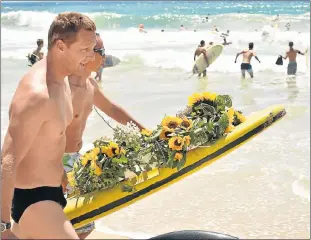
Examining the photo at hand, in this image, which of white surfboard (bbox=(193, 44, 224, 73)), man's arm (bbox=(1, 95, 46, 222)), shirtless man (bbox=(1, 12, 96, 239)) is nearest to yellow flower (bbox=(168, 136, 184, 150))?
shirtless man (bbox=(1, 12, 96, 239))

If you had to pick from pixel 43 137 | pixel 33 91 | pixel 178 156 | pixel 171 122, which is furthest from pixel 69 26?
pixel 178 156

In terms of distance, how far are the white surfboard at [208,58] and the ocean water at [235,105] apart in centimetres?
37

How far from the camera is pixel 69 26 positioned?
2303mm

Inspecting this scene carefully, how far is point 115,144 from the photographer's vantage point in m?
2.94

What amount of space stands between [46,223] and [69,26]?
77cm

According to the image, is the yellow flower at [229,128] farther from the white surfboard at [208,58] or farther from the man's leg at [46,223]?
the white surfboard at [208,58]

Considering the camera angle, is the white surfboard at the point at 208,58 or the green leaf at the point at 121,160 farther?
the white surfboard at the point at 208,58

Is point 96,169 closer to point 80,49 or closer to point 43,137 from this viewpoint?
point 43,137

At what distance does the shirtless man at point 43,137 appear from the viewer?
87.7 inches

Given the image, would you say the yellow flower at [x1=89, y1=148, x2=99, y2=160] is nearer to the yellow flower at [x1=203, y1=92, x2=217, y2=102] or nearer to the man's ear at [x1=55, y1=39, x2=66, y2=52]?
the man's ear at [x1=55, y1=39, x2=66, y2=52]

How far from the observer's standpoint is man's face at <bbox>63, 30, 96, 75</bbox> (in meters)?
2.31

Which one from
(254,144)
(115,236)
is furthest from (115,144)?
(254,144)

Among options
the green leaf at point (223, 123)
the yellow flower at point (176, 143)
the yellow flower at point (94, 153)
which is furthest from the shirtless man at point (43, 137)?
the green leaf at point (223, 123)

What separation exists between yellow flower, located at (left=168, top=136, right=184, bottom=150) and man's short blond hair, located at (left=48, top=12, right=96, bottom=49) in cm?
91
